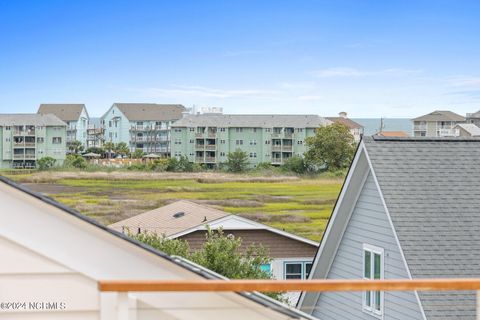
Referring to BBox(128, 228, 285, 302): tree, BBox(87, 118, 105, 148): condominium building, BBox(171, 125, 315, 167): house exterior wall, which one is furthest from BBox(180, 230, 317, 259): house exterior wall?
BBox(87, 118, 105, 148): condominium building

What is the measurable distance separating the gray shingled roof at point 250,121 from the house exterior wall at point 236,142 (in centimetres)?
14

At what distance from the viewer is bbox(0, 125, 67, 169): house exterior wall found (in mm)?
22250

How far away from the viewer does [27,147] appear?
22422 millimetres

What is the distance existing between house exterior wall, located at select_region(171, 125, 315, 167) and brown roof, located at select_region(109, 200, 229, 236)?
352 inches

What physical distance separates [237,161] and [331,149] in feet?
10.3

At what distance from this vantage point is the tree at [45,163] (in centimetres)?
2168

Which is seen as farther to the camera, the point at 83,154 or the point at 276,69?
the point at 276,69

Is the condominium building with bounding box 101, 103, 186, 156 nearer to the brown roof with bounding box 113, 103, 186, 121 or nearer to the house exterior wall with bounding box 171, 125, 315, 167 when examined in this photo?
the brown roof with bounding box 113, 103, 186, 121

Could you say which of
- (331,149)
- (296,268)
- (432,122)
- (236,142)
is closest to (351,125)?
(432,122)

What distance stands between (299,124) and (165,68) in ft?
32.2

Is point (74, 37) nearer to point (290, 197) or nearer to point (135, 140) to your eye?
point (135, 140)

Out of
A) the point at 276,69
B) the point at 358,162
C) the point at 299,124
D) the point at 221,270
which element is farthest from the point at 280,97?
the point at 358,162

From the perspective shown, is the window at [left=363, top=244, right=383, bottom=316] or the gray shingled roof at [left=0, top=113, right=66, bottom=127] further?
the gray shingled roof at [left=0, top=113, right=66, bottom=127]

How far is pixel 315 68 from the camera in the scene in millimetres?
33000
